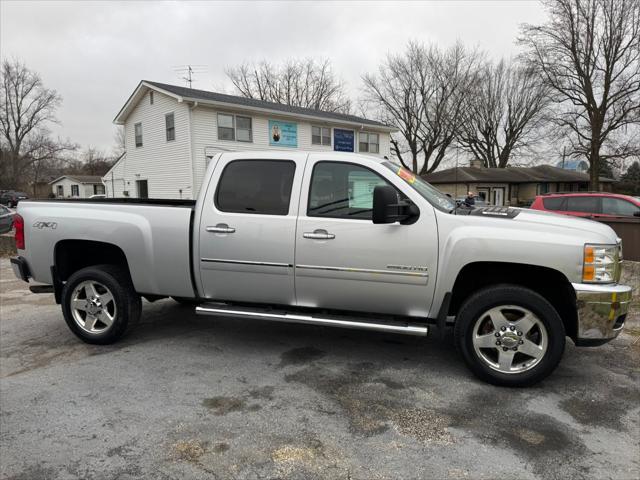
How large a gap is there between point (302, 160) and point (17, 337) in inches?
151

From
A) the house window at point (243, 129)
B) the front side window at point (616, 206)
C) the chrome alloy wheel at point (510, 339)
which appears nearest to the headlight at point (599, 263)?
the chrome alloy wheel at point (510, 339)

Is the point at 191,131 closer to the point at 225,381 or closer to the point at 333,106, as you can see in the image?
the point at 225,381

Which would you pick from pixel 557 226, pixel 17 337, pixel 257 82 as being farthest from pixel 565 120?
pixel 17 337

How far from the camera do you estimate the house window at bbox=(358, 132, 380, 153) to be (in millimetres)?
27141

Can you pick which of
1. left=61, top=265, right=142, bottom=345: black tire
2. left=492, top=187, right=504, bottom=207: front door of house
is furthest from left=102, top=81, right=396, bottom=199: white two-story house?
left=492, top=187, right=504, bottom=207: front door of house

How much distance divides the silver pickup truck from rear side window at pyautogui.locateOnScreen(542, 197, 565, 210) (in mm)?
7743

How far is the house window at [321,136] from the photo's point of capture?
24719mm

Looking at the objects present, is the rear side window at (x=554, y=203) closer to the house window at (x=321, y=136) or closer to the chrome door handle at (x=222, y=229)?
the chrome door handle at (x=222, y=229)

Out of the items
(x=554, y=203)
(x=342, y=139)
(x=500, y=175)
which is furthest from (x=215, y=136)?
(x=500, y=175)

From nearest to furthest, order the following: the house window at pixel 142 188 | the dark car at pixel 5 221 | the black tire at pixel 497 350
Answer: the black tire at pixel 497 350, the dark car at pixel 5 221, the house window at pixel 142 188

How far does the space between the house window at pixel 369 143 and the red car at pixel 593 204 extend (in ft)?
55.6

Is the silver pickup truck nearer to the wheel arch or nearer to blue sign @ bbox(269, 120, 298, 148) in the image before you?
the wheel arch

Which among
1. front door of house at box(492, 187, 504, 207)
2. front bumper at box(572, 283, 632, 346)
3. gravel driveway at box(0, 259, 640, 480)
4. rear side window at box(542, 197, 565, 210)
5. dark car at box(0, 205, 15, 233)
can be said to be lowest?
gravel driveway at box(0, 259, 640, 480)

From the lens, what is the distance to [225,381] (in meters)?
3.84
